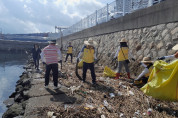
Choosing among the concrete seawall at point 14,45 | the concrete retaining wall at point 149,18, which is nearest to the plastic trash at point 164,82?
the concrete retaining wall at point 149,18

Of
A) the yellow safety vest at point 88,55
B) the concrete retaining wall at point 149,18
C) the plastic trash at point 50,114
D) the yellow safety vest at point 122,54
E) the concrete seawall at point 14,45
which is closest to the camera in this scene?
the plastic trash at point 50,114

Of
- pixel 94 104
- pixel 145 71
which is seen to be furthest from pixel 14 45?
pixel 94 104

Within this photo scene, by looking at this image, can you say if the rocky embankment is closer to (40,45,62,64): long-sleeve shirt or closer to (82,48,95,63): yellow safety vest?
(40,45,62,64): long-sleeve shirt

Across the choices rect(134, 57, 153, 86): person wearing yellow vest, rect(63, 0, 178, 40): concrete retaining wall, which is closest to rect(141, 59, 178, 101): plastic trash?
rect(134, 57, 153, 86): person wearing yellow vest

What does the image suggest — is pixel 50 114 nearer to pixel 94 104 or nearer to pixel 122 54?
pixel 94 104

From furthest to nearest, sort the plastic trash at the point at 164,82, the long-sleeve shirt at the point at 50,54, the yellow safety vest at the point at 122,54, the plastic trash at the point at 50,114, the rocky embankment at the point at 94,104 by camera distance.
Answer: the yellow safety vest at the point at 122,54, the long-sleeve shirt at the point at 50,54, the plastic trash at the point at 164,82, the rocky embankment at the point at 94,104, the plastic trash at the point at 50,114

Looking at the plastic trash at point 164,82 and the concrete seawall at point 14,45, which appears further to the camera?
the concrete seawall at point 14,45

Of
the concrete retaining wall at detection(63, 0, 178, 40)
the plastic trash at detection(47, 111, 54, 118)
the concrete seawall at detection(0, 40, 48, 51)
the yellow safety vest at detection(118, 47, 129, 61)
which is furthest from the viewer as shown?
the concrete seawall at detection(0, 40, 48, 51)

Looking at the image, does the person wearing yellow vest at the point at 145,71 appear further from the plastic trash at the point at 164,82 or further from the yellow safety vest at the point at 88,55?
the yellow safety vest at the point at 88,55

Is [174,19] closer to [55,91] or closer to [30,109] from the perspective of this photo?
[55,91]

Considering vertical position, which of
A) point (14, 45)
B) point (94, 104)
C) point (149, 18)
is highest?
point (14, 45)

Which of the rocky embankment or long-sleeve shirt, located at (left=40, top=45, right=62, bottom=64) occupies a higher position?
long-sleeve shirt, located at (left=40, top=45, right=62, bottom=64)

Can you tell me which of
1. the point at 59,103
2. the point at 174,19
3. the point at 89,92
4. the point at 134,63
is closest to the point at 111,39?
the point at 134,63

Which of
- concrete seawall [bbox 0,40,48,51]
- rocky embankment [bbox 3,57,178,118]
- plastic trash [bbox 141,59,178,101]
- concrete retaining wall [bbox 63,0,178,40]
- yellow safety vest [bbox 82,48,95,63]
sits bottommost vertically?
rocky embankment [bbox 3,57,178,118]
